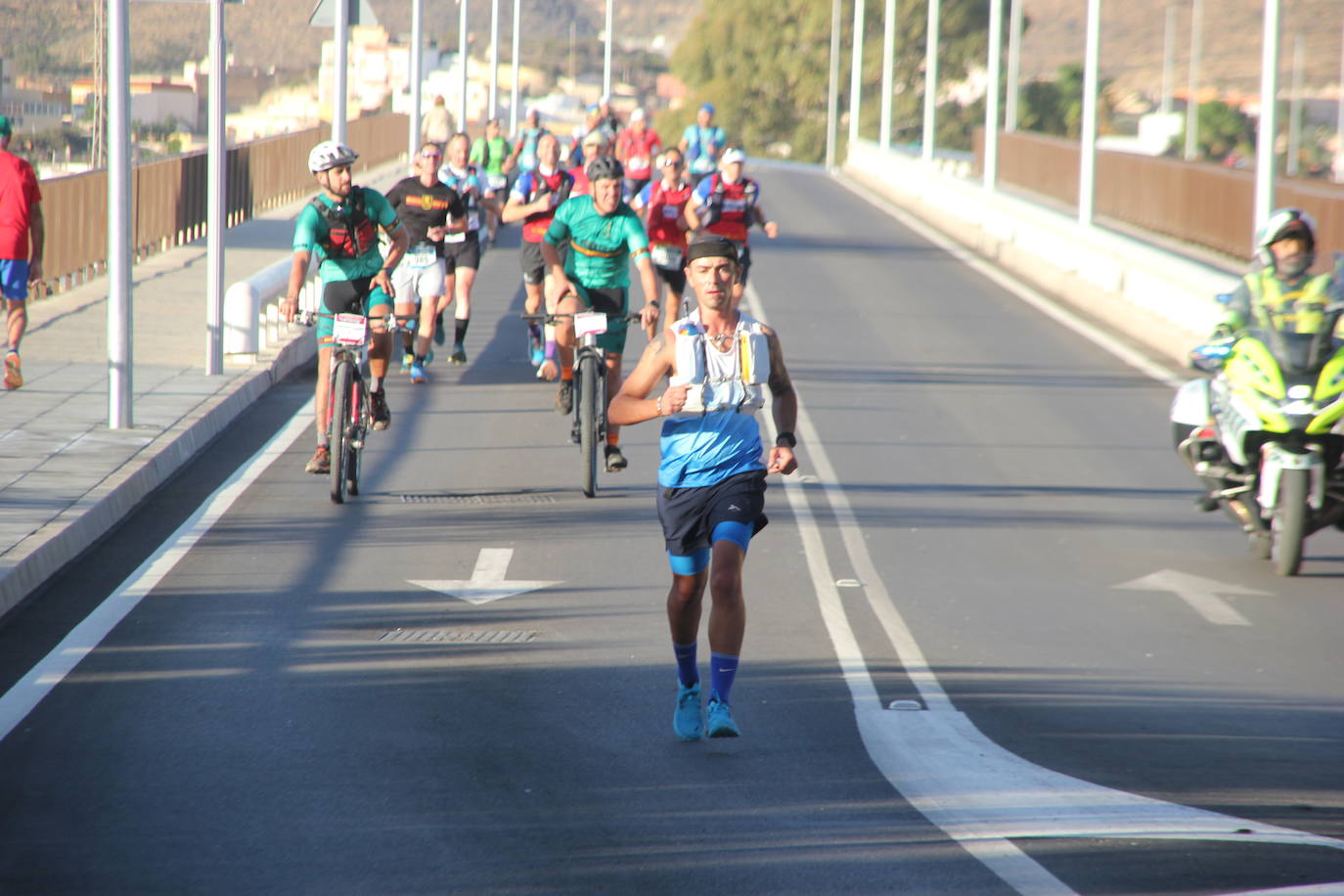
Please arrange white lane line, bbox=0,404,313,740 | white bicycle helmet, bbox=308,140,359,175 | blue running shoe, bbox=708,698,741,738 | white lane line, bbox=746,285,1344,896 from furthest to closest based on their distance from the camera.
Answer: white bicycle helmet, bbox=308,140,359,175, white lane line, bbox=0,404,313,740, blue running shoe, bbox=708,698,741,738, white lane line, bbox=746,285,1344,896

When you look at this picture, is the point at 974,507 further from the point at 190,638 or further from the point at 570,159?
the point at 570,159

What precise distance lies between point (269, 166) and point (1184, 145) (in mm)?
75548

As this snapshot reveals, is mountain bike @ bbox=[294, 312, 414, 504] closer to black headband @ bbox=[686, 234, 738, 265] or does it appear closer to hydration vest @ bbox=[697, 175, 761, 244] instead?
black headband @ bbox=[686, 234, 738, 265]

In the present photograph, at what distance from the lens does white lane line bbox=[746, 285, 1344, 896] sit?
629cm

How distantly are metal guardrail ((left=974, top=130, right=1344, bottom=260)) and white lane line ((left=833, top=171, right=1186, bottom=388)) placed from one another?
3236mm

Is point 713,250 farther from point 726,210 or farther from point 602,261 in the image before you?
point 726,210

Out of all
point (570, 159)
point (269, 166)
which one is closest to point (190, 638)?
point (570, 159)

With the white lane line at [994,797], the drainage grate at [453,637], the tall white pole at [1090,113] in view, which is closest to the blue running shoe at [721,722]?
the white lane line at [994,797]

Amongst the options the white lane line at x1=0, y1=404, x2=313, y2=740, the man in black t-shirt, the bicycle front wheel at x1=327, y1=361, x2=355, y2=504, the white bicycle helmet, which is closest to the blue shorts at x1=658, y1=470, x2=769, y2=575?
the white lane line at x1=0, y1=404, x2=313, y2=740

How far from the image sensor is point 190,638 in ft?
29.2

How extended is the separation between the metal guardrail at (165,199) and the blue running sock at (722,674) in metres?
17.0

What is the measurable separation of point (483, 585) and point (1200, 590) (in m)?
3.79

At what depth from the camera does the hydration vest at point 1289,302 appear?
11062mm

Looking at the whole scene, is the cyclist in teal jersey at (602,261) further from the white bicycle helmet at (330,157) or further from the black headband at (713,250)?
the black headband at (713,250)
